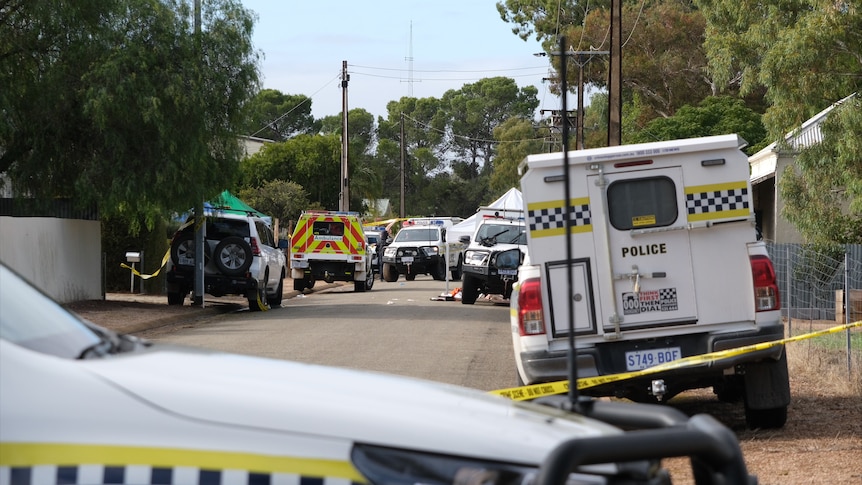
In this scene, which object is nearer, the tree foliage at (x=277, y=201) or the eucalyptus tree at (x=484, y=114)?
the tree foliage at (x=277, y=201)

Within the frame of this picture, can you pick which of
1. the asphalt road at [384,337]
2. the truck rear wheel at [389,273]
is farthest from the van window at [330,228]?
the truck rear wheel at [389,273]

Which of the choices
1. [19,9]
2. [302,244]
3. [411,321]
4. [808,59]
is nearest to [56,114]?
[19,9]

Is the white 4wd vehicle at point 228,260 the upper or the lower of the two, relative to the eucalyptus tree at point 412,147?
lower

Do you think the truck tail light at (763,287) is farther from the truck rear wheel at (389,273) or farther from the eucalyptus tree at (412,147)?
the eucalyptus tree at (412,147)

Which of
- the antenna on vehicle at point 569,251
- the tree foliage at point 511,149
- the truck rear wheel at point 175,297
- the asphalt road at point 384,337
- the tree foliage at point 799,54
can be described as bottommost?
the asphalt road at point 384,337

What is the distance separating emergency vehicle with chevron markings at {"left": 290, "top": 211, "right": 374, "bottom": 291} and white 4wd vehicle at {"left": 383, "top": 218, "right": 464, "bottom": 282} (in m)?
7.41

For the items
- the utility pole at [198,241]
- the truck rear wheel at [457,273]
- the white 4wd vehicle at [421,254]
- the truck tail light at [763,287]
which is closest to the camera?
the truck tail light at [763,287]

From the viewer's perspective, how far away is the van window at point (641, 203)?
359 inches

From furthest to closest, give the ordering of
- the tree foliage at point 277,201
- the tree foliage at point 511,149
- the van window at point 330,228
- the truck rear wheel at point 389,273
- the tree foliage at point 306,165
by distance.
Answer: the tree foliage at point 511,149
the tree foliage at point 306,165
the tree foliage at point 277,201
the truck rear wheel at point 389,273
the van window at point 330,228

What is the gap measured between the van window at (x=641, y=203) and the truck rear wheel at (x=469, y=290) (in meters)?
15.8

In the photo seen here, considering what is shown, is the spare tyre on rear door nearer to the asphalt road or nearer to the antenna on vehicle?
the asphalt road

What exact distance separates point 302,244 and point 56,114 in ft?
35.5

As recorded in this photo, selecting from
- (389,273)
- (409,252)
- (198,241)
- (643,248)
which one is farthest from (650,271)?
(389,273)

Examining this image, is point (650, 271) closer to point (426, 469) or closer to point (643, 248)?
point (643, 248)
